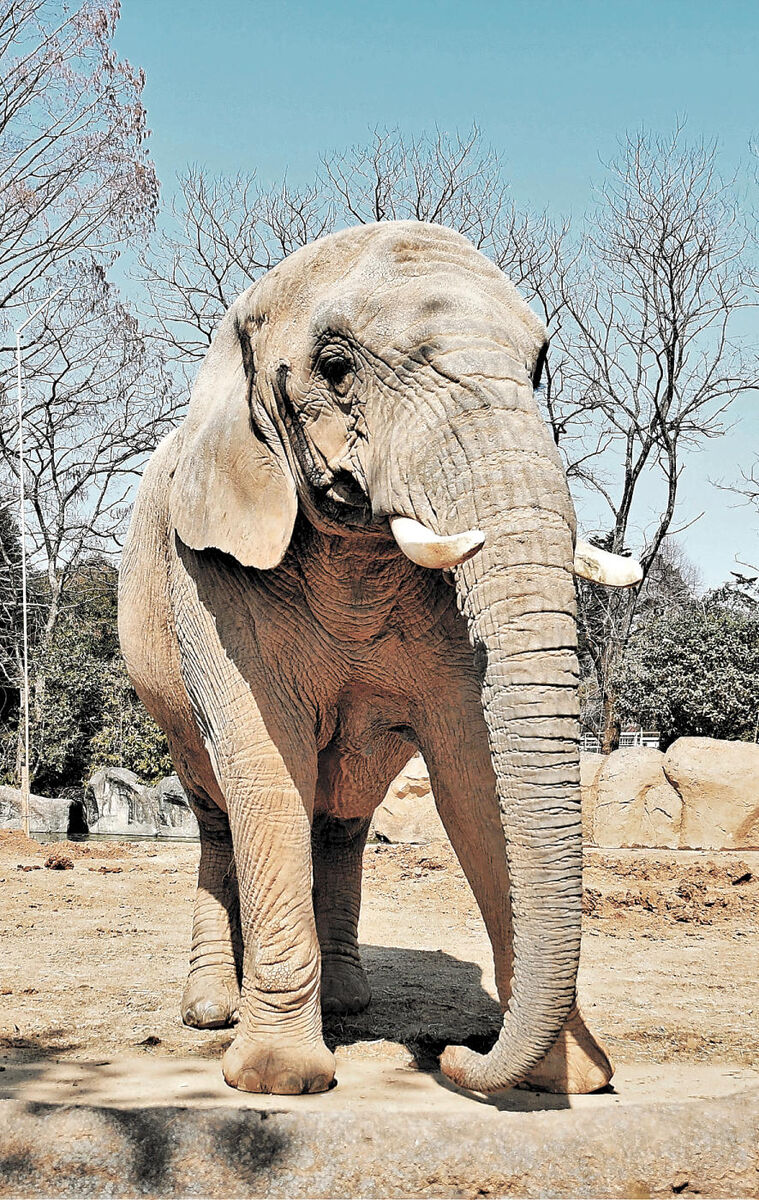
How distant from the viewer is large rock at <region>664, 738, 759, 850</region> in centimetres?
1416

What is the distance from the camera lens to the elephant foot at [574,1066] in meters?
4.33

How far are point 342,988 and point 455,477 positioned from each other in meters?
3.41

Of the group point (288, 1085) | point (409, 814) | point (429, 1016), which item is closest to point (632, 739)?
point (409, 814)

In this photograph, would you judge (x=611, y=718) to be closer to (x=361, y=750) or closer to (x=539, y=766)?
(x=361, y=750)

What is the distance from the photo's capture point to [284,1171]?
278 centimetres

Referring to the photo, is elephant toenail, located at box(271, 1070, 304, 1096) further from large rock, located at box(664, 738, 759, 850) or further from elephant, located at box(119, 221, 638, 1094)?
large rock, located at box(664, 738, 759, 850)

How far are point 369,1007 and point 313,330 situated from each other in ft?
12.4

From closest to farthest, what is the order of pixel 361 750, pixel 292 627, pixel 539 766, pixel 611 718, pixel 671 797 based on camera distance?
1. pixel 539 766
2. pixel 292 627
3. pixel 361 750
4. pixel 671 797
5. pixel 611 718

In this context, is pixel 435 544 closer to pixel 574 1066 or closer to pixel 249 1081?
pixel 574 1066

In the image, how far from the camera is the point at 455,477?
3609mm

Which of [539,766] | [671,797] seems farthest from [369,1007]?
[671,797]

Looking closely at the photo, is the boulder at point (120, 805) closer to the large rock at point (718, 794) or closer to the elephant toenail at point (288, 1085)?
the large rock at point (718, 794)

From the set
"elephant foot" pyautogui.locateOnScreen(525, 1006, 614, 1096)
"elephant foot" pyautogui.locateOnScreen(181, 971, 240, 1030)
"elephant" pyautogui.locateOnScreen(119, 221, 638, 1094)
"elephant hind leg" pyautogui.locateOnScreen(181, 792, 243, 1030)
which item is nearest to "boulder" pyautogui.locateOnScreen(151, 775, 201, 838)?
"elephant hind leg" pyautogui.locateOnScreen(181, 792, 243, 1030)

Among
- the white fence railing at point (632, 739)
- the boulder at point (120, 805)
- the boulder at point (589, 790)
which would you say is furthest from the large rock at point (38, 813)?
the white fence railing at point (632, 739)
